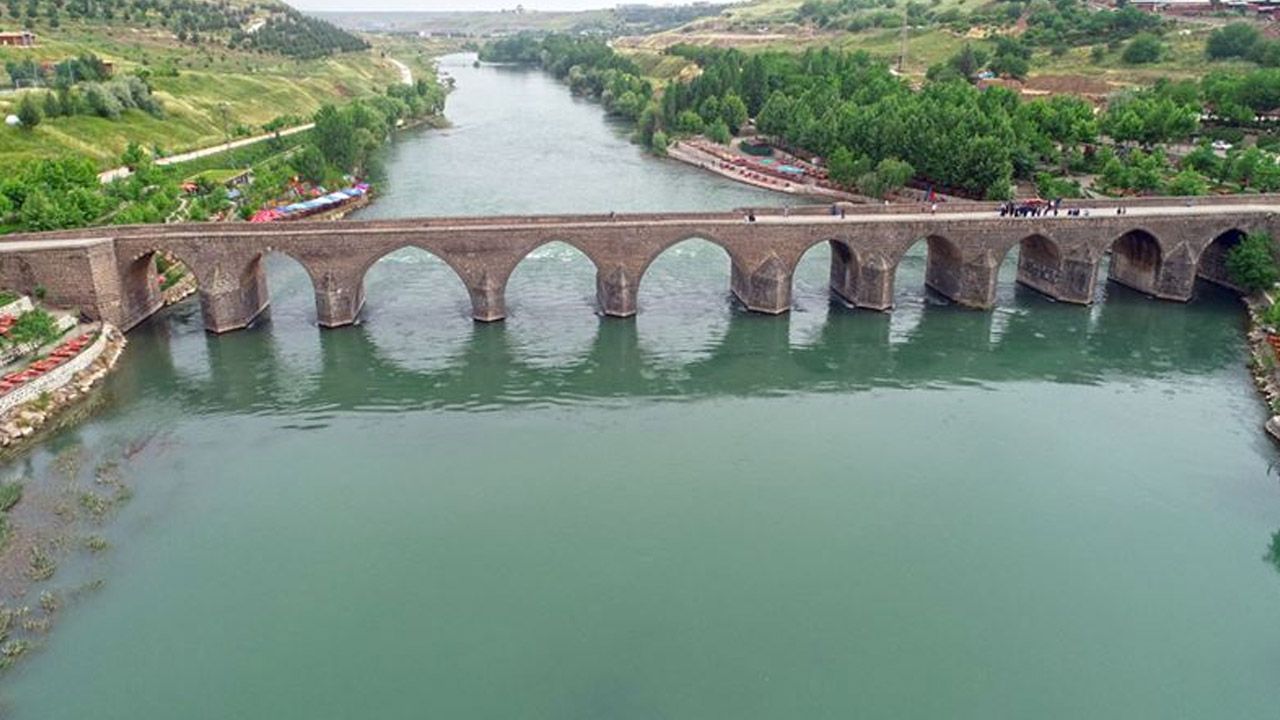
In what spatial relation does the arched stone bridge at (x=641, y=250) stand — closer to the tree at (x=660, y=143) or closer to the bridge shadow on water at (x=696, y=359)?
the bridge shadow on water at (x=696, y=359)

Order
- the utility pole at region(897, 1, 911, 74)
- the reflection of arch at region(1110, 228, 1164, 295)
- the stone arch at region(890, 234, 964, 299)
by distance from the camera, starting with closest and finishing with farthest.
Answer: the stone arch at region(890, 234, 964, 299) → the reflection of arch at region(1110, 228, 1164, 295) → the utility pole at region(897, 1, 911, 74)

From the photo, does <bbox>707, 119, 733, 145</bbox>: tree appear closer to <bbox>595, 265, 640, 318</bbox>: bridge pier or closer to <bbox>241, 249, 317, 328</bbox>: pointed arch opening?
<bbox>241, 249, 317, 328</bbox>: pointed arch opening

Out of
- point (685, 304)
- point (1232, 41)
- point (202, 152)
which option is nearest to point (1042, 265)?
point (685, 304)

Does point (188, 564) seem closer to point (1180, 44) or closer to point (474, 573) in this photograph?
point (474, 573)

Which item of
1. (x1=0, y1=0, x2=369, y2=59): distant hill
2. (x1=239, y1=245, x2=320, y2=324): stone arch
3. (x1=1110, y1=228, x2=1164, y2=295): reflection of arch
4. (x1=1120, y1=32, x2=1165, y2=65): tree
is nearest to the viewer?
(x1=239, y1=245, x2=320, y2=324): stone arch

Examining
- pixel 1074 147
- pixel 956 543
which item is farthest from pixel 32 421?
pixel 1074 147

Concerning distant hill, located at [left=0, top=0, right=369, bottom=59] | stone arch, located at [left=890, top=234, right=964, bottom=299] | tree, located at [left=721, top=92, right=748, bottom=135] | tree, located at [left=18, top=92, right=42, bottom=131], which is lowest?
stone arch, located at [left=890, top=234, right=964, bottom=299]

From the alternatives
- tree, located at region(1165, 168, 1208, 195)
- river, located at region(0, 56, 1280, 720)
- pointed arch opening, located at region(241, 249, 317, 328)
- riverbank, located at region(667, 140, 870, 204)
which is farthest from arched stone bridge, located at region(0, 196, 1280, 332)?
riverbank, located at region(667, 140, 870, 204)
